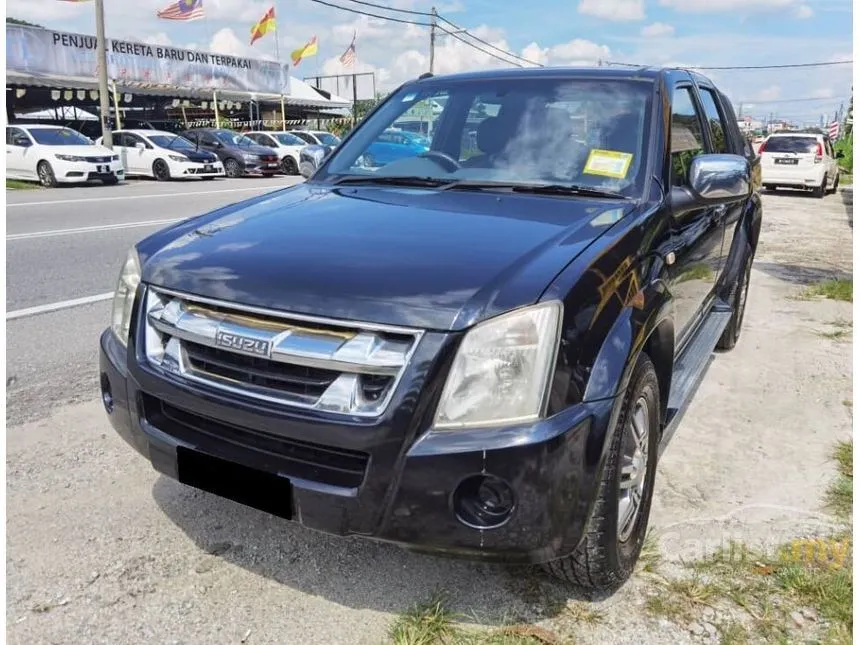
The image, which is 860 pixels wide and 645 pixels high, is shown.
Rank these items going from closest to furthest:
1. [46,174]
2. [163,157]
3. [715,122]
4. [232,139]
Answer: [715,122], [46,174], [163,157], [232,139]

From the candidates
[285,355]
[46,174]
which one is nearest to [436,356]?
[285,355]

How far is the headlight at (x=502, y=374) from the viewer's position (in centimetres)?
200

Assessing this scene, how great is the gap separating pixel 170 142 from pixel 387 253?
21692 millimetres

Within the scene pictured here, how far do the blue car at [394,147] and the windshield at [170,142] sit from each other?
19.8 meters

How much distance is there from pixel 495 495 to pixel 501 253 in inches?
28.9

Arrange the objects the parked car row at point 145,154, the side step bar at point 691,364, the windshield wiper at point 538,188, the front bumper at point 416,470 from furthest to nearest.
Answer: the parked car row at point 145,154 < the side step bar at point 691,364 < the windshield wiper at point 538,188 < the front bumper at point 416,470

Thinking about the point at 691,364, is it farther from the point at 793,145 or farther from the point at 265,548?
the point at 793,145

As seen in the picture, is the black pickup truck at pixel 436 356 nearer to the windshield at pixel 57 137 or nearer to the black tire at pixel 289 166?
the windshield at pixel 57 137

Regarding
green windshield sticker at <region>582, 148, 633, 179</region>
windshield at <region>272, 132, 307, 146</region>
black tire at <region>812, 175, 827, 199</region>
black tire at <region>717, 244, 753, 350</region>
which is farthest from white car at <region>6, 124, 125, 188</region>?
green windshield sticker at <region>582, 148, 633, 179</region>

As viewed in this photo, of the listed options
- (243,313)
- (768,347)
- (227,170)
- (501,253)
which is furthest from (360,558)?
(227,170)

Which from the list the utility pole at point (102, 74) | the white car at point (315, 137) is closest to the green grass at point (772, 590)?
→ the utility pole at point (102, 74)

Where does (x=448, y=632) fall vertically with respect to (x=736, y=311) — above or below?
below

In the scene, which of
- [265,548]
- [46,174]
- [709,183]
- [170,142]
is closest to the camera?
[265,548]

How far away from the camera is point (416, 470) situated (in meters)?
1.98
